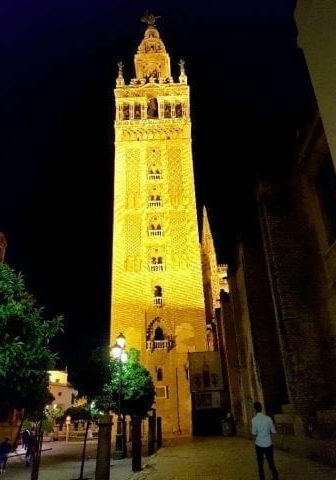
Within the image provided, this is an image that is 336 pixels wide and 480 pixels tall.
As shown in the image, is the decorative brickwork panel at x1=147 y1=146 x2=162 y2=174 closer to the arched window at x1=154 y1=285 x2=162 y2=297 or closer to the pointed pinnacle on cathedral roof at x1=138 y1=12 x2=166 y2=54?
the arched window at x1=154 y1=285 x2=162 y2=297

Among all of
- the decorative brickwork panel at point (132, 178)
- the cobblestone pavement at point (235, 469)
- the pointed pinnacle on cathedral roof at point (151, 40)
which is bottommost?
the cobblestone pavement at point (235, 469)

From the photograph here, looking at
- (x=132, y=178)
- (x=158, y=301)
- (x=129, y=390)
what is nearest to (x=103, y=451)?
(x=129, y=390)

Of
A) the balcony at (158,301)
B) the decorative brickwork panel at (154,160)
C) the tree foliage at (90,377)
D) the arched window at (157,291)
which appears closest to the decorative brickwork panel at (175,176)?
the decorative brickwork panel at (154,160)

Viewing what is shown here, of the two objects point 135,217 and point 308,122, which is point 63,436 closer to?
point 135,217

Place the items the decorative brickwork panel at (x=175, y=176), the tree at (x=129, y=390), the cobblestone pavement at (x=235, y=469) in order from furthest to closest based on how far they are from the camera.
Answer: the decorative brickwork panel at (x=175, y=176)
the tree at (x=129, y=390)
the cobblestone pavement at (x=235, y=469)

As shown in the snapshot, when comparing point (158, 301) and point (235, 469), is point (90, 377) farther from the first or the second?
point (158, 301)

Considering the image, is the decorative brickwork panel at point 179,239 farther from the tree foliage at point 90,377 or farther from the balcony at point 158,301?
the tree foliage at point 90,377

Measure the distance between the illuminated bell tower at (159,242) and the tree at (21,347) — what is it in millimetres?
20236

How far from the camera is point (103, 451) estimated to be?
801 centimetres

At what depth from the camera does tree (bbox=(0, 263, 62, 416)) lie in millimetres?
8117

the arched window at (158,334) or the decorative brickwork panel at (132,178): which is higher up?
the decorative brickwork panel at (132,178)

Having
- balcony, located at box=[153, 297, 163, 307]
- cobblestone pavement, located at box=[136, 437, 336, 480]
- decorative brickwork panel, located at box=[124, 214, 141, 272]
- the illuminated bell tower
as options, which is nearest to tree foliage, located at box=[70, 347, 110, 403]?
cobblestone pavement, located at box=[136, 437, 336, 480]

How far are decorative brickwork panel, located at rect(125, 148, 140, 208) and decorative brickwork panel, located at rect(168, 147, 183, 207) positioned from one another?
118 inches

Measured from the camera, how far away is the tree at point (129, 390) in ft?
56.9
